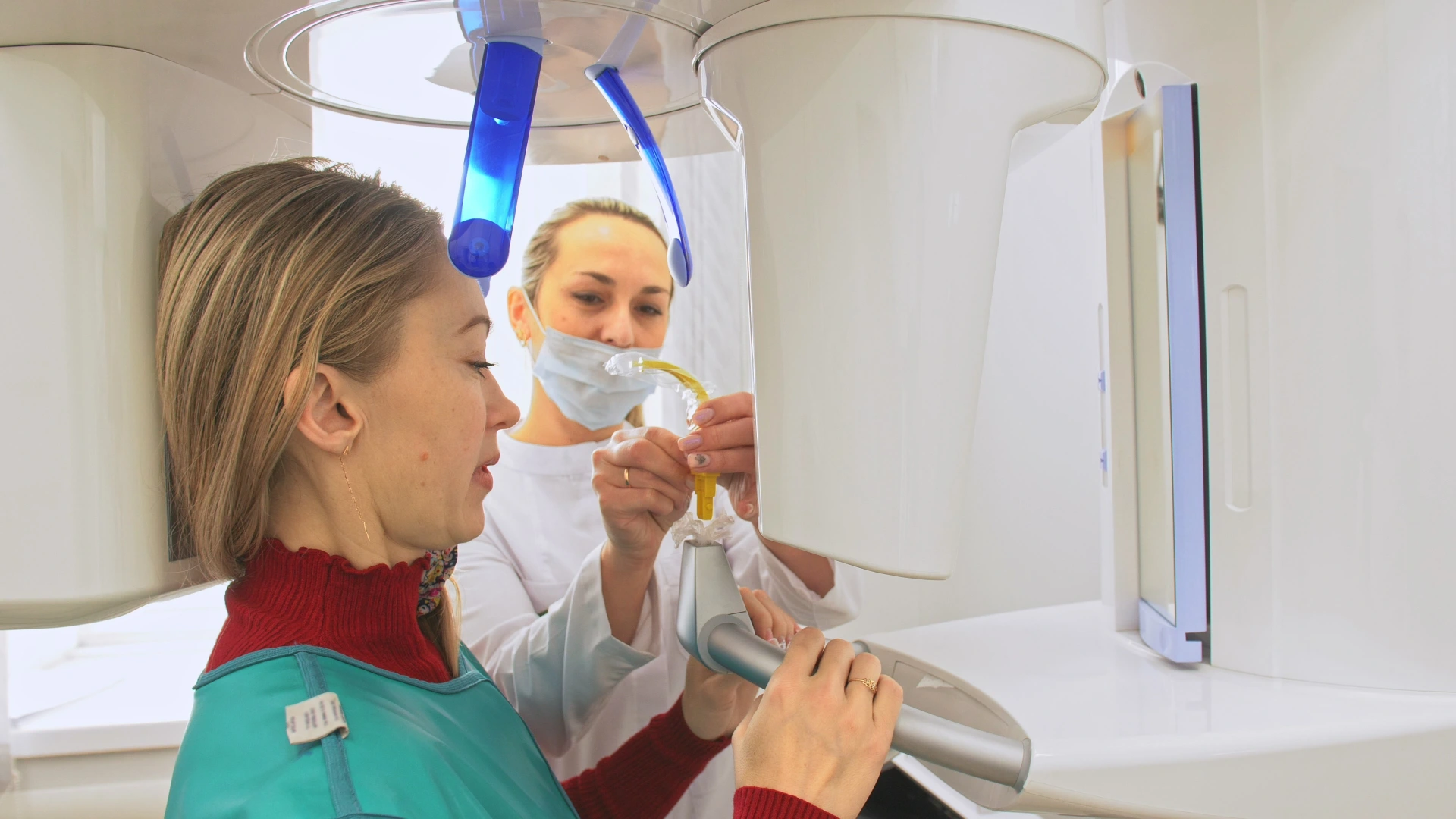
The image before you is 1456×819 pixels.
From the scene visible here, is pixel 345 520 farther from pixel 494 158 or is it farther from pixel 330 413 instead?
pixel 494 158

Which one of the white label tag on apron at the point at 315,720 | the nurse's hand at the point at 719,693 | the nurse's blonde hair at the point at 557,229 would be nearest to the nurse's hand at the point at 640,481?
the nurse's hand at the point at 719,693

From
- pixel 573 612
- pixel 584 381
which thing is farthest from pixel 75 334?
pixel 584 381

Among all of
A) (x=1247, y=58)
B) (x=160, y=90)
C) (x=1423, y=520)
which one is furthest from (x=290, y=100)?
(x=1423, y=520)

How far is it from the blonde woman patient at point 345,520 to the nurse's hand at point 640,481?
15 centimetres

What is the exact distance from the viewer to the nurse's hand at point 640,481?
0.85m

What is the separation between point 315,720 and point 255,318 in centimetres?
26

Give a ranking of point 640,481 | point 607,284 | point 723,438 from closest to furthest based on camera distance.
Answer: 1. point 723,438
2. point 640,481
3. point 607,284

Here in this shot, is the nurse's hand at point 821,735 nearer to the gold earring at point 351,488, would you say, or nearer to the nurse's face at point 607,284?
the gold earring at point 351,488

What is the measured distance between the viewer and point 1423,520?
557mm

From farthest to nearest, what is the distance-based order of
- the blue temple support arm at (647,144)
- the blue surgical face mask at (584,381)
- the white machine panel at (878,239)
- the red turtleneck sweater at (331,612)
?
the blue surgical face mask at (584,381) < the red turtleneck sweater at (331,612) < the blue temple support arm at (647,144) < the white machine panel at (878,239)

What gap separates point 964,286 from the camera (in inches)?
16.5

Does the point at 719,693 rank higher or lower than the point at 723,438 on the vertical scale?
lower

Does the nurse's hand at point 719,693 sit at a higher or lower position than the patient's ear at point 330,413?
lower

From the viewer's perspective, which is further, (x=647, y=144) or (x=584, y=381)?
(x=584, y=381)
